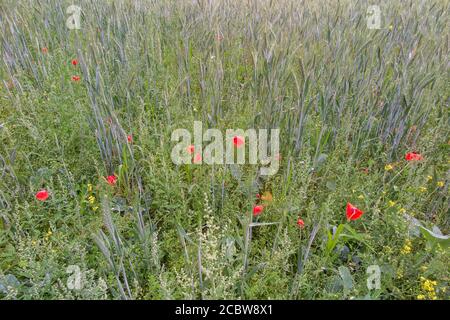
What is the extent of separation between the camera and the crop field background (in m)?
1.08

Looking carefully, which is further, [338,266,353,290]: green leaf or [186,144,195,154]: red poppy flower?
[186,144,195,154]: red poppy flower

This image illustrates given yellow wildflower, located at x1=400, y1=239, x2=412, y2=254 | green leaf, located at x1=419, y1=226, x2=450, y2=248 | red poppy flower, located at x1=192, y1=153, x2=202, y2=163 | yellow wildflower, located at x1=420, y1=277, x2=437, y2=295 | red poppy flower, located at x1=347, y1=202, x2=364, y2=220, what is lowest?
yellow wildflower, located at x1=420, y1=277, x2=437, y2=295

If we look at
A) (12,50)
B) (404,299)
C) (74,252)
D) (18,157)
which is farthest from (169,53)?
(404,299)

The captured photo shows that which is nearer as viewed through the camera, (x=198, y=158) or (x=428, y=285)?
(x=428, y=285)

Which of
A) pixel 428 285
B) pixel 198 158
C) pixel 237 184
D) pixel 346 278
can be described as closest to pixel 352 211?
pixel 346 278

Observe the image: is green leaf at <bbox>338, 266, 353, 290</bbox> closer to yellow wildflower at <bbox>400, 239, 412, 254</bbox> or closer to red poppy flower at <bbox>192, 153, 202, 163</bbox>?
yellow wildflower at <bbox>400, 239, 412, 254</bbox>

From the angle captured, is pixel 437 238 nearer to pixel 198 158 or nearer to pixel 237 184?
pixel 237 184

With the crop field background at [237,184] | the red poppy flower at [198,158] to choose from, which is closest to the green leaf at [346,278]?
the crop field background at [237,184]

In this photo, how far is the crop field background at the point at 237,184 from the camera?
1.08 meters

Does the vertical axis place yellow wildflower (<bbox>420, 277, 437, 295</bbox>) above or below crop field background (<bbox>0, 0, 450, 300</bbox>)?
below

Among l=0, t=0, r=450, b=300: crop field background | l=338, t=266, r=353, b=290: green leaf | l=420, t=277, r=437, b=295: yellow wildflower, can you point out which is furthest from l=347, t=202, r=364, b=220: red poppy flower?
l=420, t=277, r=437, b=295: yellow wildflower

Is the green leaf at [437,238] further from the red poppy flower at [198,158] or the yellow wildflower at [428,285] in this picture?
the red poppy flower at [198,158]

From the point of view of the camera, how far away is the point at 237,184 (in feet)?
4.90

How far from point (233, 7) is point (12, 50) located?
1655mm
